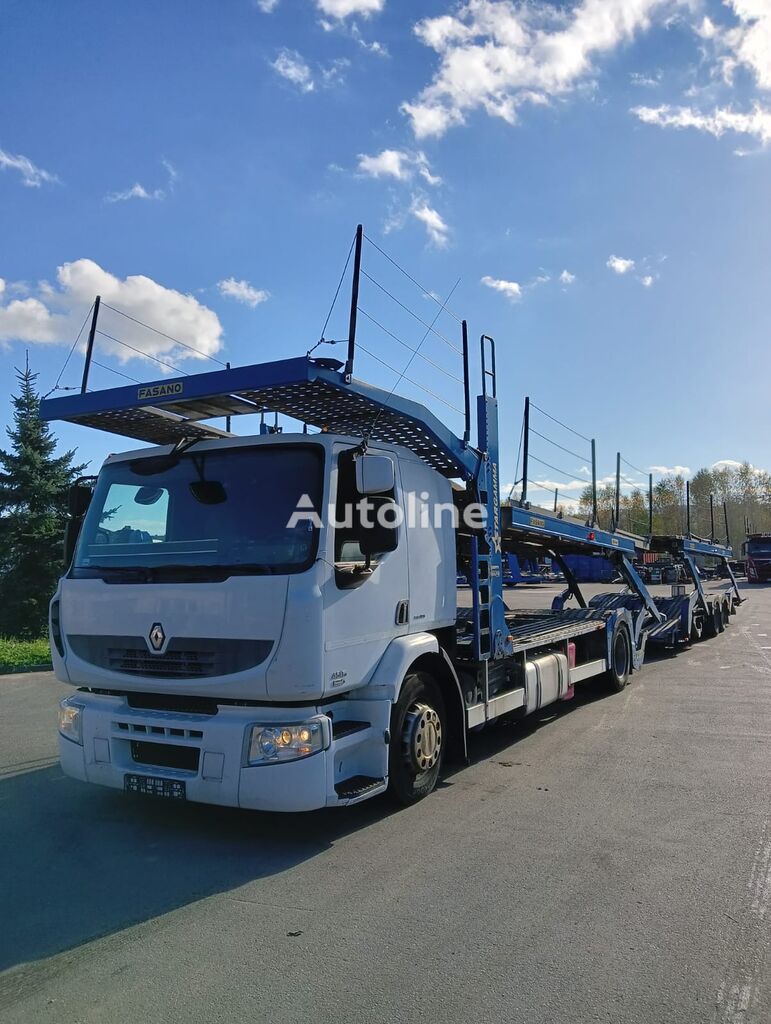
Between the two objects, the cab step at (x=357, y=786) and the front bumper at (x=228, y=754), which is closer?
the front bumper at (x=228, y=754)

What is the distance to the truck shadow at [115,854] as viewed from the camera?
12.5ft

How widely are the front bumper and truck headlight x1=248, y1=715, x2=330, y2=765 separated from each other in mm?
38

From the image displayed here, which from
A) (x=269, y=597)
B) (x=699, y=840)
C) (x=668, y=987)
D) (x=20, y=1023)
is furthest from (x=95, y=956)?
(x=699, y=840)

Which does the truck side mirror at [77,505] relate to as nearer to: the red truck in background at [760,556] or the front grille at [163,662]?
the front grille at [163,662]

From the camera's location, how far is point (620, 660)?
410 inches

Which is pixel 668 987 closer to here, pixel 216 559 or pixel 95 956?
pixel 95 956

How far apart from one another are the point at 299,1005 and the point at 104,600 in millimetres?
2916

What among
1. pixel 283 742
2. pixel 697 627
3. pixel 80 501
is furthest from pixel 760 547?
pixel 283 742

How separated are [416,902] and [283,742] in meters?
1.15

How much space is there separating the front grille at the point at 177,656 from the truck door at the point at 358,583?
0.49 m

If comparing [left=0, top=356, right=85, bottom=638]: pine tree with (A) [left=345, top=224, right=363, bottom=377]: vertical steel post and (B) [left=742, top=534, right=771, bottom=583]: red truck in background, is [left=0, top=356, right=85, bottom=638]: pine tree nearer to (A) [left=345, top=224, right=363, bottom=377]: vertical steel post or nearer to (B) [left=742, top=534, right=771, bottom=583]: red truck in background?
(A) [left=345, top=224, right=363, bottom=377]: vertical steel post

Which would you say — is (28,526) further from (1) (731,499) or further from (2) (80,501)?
(1) (731,499)

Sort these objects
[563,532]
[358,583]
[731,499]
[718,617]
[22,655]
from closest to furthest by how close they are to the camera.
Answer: [358,583] → [563,532] → [22,655] → [718,617] → [731,499]

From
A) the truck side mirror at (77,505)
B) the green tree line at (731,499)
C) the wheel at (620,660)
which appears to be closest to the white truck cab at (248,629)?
the truck side mirror at (77,505)
